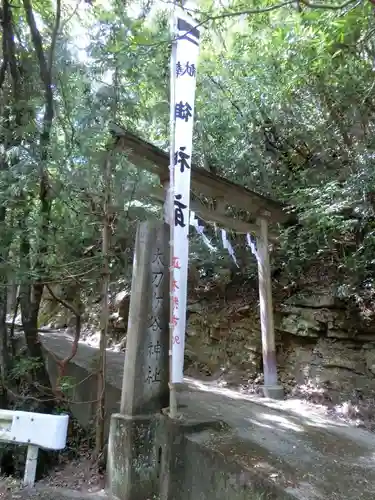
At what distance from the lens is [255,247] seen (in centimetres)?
652

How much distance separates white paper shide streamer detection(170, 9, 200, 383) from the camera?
338 cm

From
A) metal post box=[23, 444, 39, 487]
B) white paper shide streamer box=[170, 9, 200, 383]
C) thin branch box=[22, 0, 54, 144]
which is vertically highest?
thin branch box=[22, 0, 54, 144]

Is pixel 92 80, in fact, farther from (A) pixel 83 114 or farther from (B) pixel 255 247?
(B) pixel 255 247

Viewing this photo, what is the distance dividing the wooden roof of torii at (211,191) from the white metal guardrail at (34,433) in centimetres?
274

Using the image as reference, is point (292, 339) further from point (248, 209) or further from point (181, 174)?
point (181, 174)

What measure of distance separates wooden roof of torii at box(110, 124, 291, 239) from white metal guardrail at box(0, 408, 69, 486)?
274cm

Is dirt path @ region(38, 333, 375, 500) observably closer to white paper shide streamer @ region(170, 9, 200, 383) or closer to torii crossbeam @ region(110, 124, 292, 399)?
torii crossbeam @ region(110, 124, 292, 399)

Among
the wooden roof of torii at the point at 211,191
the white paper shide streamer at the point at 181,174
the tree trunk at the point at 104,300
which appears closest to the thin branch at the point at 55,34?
the wooden roof of torii at the point at 211,191

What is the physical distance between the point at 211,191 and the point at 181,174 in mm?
2350

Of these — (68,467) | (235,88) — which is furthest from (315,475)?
(235,88)

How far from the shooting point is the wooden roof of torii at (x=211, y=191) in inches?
183

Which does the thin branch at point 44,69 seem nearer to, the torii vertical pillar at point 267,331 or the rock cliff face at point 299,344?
the torii vertical pillar at point 267,331

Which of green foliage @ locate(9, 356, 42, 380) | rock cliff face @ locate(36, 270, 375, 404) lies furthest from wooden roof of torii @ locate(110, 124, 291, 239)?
green foliage @ locate(9, 356, 42, 380)

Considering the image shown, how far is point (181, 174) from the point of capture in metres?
3.66
